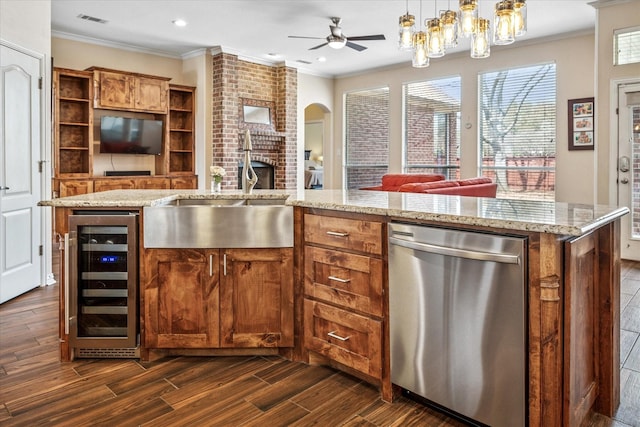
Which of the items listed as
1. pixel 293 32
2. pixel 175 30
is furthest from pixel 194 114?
pixel 293 32

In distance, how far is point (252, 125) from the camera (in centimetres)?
768

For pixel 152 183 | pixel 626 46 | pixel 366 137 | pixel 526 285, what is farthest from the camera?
pixel 366 137

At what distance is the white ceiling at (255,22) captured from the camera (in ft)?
17.1

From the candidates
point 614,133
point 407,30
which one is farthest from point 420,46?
point 614,133

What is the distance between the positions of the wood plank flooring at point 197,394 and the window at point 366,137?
6259mm

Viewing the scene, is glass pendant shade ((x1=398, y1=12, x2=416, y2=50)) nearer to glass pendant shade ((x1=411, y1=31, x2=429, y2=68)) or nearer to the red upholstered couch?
glass pendant shade ((x1=411, y1=31, x2=429, y2=68))

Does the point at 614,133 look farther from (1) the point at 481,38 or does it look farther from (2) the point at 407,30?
(2) the point at 407,30

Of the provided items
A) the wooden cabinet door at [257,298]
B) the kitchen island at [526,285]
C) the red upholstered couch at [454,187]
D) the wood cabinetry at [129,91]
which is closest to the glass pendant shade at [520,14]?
the kitchen island at [526,285]

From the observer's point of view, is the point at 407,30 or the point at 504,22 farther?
the point at 407,30

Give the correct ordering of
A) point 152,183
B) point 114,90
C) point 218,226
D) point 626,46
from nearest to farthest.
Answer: point 218,226
point 626,46
point 114,90
point 152,183

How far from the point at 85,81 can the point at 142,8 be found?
5.51 feet

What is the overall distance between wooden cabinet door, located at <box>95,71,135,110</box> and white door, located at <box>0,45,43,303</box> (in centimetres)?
227

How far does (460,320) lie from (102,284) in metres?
1.92

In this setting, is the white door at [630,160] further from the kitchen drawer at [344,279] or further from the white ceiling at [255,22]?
the kitchen drawer at [344,279]
